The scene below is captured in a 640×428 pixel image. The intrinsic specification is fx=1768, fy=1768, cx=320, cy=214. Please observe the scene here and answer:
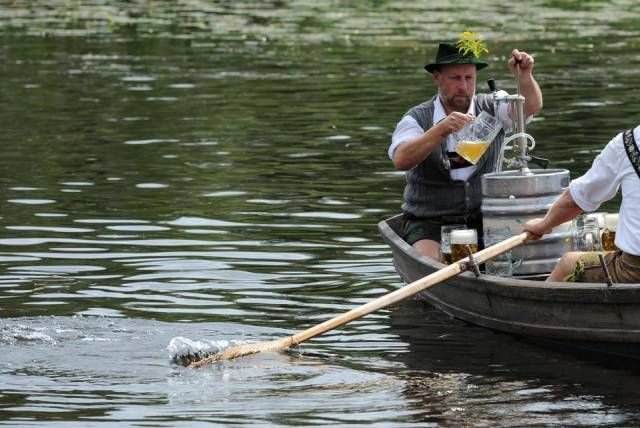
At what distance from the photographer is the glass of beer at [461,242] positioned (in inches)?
427

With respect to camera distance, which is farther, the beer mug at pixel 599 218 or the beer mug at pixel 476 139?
the beer mug at pixel 476 139

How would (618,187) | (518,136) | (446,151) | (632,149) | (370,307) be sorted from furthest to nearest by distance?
(446,151) → (518,136) → (370,307) → (618,187) → (632,149)

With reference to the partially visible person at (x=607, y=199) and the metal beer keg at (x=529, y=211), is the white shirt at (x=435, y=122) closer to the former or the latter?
the metal beer keg at (x=529, y=211)

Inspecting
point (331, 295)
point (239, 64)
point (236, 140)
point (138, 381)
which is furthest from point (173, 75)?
point (138, 381)

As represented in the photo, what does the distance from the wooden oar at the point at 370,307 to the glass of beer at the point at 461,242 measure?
1.97ft

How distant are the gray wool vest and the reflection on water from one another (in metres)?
0.73

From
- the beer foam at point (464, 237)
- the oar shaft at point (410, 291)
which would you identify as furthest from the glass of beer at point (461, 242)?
the oar shaft at point (410, 291)

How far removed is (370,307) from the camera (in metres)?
10.2

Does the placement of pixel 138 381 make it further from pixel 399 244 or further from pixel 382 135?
pixel 382 135

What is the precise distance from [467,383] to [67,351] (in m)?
2.40

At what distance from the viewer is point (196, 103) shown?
77.0 feet

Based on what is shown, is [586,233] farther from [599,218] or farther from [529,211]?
[529,211]

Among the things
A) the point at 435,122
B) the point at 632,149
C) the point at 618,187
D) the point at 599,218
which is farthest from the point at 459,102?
the point at 632,149

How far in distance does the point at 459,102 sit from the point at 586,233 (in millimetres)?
1331
